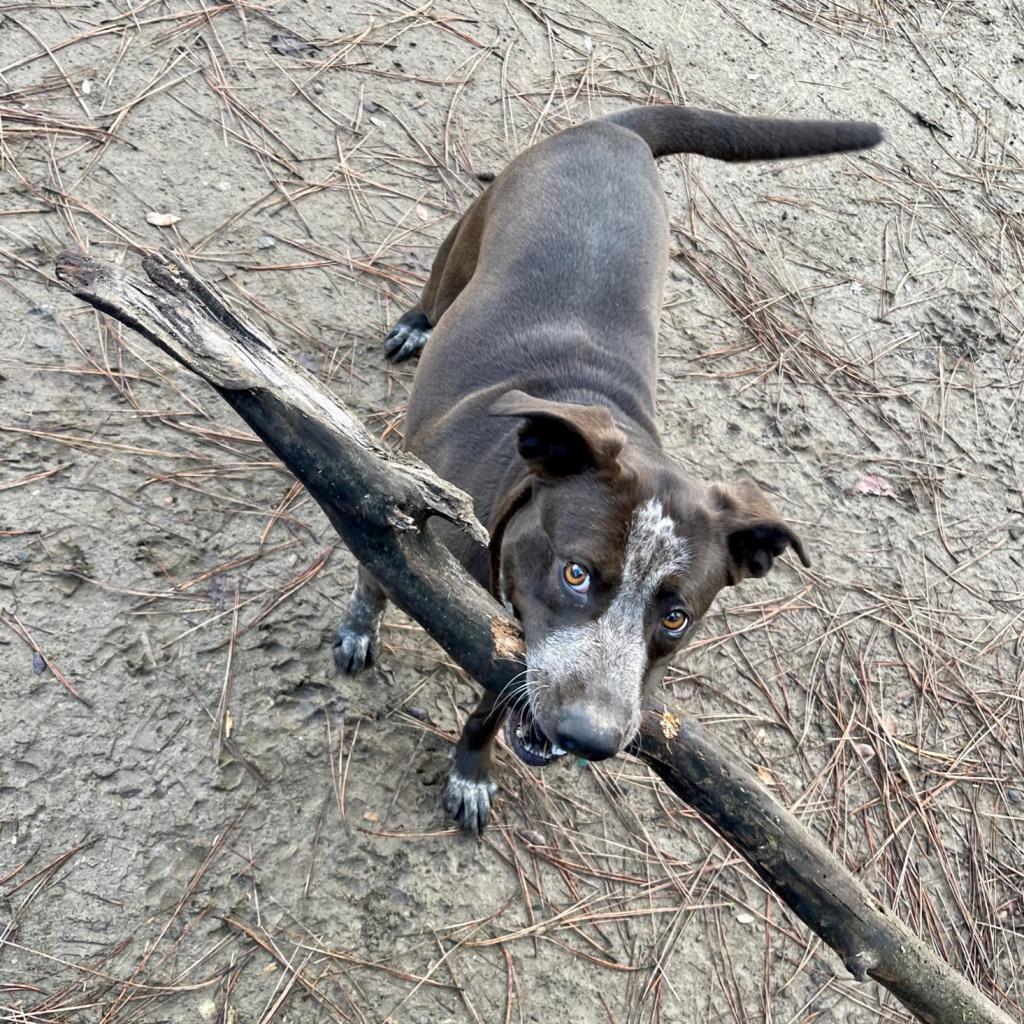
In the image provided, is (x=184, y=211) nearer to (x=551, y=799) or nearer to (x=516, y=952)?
(x=551, y=799)

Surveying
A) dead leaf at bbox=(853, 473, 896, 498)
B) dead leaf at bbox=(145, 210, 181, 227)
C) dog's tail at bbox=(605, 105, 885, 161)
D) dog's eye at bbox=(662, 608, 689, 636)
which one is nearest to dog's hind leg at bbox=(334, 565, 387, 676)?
dog's eye at bbox=(662, 608, 689, 636)

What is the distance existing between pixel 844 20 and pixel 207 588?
21.1 feet

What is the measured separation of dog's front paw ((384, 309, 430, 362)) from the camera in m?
4.63

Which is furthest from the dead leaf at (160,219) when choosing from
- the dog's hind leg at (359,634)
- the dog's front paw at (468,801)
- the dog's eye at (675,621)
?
the dog's eye at (675,621)

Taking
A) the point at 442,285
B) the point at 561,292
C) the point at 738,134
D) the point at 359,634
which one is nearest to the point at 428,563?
the point at 359,634

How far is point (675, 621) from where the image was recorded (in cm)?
283

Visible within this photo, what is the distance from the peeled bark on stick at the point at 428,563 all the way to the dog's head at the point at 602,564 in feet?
0.43

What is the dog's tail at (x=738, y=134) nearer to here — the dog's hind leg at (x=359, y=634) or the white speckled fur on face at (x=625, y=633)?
the white speckled fur on face at (x=625, y=633)

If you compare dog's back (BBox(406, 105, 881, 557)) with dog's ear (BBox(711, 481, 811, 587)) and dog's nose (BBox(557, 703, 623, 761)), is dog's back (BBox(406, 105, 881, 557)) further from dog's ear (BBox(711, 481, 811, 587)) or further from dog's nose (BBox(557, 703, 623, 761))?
dog's nose (BBox(557, 703, 623, 761))

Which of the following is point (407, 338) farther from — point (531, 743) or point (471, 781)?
point (531, 743)

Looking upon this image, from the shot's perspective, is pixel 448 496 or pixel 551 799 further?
pixel 551 799

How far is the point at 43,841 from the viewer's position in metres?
3.07

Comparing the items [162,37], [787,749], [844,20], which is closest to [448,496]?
[787,749]

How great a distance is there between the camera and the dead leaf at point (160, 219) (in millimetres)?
4543
